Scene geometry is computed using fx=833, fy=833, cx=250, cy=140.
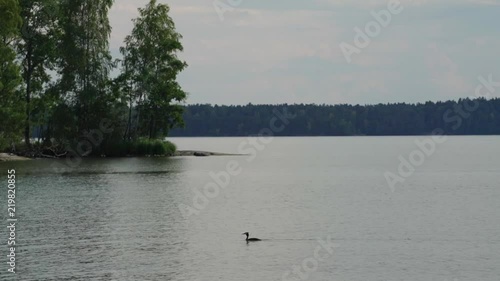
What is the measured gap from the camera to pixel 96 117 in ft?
361

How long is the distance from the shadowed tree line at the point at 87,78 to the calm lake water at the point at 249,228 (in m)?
23.1

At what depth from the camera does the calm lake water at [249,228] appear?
34406 millimetres

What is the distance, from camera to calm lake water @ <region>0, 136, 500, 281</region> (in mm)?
34406

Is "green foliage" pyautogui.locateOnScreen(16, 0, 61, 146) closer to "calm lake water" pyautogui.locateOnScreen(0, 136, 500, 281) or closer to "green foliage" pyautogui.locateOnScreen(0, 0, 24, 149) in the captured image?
"green foliage" pyautogui.locateOnScreen(0, 0, 24, 149)

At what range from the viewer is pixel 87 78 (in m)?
107

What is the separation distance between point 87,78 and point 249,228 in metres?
65.2

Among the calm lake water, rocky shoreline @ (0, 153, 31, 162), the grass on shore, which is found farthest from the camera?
Answer: the grass on shore

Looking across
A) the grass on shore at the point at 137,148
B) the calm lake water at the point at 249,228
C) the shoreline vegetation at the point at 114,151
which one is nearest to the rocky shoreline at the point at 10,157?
the shoreline vegetation at the point at 114,151

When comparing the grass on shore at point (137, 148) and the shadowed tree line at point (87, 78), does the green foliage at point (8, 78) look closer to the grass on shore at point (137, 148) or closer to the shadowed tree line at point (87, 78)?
the shadowed tree line at point (87, 78)

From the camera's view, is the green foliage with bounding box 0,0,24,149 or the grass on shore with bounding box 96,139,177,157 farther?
the grass on shore with bounding box 96,139,177,157

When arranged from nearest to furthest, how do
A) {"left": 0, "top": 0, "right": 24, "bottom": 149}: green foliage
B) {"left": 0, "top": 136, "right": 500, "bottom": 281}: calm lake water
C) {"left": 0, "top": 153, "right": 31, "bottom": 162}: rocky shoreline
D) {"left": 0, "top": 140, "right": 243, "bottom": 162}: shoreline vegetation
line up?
1. {"left": 0, "top": 136, "right": 500, "bottom": 281}: calm lake water
2. {"left": 0, "top": 0, "right": 24, "bottom": 149}: green foliage
3. {"left": 0, "top": 153, "right": 31, "bottom": 162}: rocky shoreline
4. {"left": 0, "top": 140, "right": 243, "bottom": 162}: shoreline vegetation

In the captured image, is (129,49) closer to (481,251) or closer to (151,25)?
(151,25)

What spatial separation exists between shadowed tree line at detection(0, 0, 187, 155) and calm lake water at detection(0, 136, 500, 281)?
911 inches

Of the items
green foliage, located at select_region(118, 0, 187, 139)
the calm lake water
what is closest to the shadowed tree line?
green foliage, located at select_region(118, 0, 187, 139)
